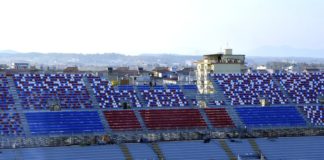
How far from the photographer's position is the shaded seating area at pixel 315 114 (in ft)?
153

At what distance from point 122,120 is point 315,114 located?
63.8 ft

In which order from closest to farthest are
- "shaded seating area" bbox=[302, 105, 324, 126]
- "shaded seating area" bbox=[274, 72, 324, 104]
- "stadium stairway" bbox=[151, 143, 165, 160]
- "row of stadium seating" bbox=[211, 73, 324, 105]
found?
1. "stadium stairway" bbox=[151, 143, 165, 160]
2. "shaded seating area" bbox=[302, 105, 324, 126]
3. "row of stadium seating" bbox=[211, 73, 324, 105]
4. "shaded seating area" bbox=[274, 72, 324, 104]

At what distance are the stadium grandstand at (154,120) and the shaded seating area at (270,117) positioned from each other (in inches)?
3.8

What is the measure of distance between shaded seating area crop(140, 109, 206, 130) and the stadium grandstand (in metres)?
0.09

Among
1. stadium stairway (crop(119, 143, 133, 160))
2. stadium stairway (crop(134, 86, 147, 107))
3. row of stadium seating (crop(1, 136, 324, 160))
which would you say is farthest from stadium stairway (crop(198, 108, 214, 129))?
stadium stairway (crop(119, 143, 133, 160))

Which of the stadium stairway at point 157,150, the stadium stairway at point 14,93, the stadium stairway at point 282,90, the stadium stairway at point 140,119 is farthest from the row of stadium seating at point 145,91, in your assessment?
the stadium stairway at point 157,150

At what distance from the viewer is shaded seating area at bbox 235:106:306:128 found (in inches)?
1780

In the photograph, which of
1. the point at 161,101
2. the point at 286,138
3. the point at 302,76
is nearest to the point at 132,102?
the point at 161,101

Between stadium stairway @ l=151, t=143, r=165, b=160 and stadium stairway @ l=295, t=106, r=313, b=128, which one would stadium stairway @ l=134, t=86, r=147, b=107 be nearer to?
stadium stairway @ l=151, t=143, r=165, b=160

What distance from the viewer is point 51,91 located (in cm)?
4416

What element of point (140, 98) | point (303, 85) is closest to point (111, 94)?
point (140, 98)

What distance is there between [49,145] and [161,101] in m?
12.3

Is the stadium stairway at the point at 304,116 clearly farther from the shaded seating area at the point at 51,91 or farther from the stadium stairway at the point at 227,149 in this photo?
the shaded seating area at the point at 51,91

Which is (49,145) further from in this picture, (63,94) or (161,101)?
(161,101)
